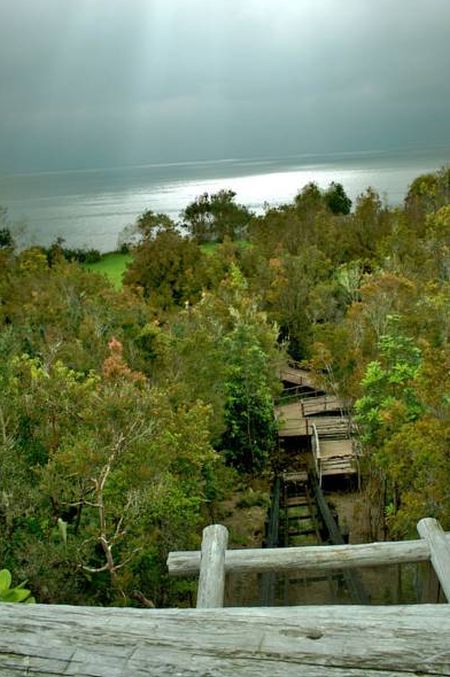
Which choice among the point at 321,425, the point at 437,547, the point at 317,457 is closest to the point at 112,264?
the point at 321,425

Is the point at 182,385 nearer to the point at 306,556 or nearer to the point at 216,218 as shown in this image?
the point at 306,556

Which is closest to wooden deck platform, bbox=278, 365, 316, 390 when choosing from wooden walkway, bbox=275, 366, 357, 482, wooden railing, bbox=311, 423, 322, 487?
wooden walkway, bbox=275, 366, 357, 482

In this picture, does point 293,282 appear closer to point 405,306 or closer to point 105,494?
point 405,306

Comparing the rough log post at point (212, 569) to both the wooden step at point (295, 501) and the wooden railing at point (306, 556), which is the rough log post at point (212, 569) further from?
the wooden step at point (295, 501)

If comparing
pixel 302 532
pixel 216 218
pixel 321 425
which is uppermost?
pixel 216 218

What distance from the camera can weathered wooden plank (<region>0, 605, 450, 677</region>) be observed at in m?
1.85

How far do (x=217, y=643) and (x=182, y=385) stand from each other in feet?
62.3

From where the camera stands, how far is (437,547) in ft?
15.1

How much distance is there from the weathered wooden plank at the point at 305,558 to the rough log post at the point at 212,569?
133mm

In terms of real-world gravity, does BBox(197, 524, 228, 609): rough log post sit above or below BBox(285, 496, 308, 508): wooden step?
above

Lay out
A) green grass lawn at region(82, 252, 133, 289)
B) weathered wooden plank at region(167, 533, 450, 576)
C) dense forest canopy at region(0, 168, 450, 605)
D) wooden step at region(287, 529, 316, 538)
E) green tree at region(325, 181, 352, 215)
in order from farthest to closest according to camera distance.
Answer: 1. green tree at region(325, 181, 352, 215)
2. green grass lawn at region(82, 252, 133, 289)
3. wooden step at region(287, 529, 316, 538)
4. dense forest canopy at region(0, 168, 450, 605)
5. weathered wooden plank at region(167, 533, 450, 576)

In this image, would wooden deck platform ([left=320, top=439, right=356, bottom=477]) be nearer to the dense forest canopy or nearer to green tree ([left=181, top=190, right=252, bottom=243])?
the dense forest canopy

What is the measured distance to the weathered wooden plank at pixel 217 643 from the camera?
185 centimetres

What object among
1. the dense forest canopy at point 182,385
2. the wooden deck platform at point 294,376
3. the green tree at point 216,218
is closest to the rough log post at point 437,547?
the dense forest canopy at point 182,385
